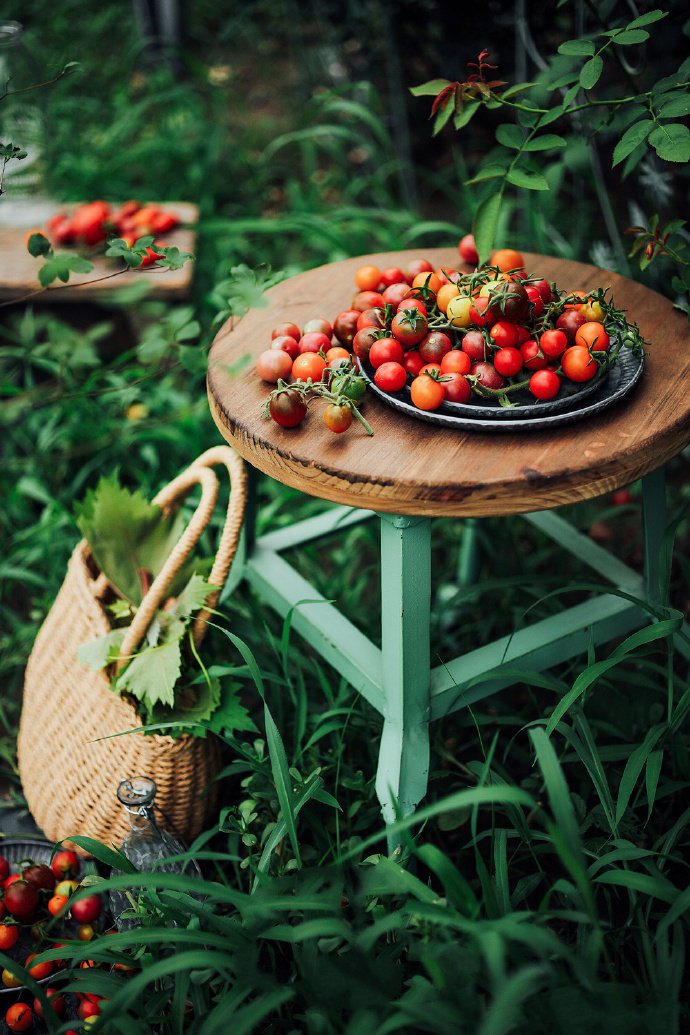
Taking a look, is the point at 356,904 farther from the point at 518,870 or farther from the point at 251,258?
the point at 251,258

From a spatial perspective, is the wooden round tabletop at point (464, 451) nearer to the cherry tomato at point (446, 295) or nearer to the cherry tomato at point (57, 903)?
the cherry tomato at point (446, 295)

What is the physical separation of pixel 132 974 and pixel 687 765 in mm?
1102

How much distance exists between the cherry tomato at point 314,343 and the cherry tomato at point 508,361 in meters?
0.31

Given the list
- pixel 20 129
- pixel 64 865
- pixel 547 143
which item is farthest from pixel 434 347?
pixel 20 129

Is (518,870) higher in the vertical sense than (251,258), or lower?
lower

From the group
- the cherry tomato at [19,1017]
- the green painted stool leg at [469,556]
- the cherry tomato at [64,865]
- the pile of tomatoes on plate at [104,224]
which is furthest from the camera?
the pile of tomatoes on plate at [104,224]

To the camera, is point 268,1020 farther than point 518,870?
No

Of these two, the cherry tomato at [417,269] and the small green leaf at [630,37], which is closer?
the small green leaf at [630,37]

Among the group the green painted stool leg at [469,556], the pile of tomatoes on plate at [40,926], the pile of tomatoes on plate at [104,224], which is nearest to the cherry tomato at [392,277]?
the green painted stool leg at [469,556]

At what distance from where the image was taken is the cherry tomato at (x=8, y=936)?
158 cm

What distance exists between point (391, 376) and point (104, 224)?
71.1 inches

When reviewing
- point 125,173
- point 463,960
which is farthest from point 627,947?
point 125,173

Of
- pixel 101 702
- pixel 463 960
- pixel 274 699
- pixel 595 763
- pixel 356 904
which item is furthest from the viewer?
pixel 274 699

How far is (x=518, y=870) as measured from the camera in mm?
1733
